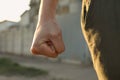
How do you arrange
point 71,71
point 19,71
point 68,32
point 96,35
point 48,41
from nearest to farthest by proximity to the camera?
point 96,35
point 48,41
point 71,71
point 19,71
point 68,32

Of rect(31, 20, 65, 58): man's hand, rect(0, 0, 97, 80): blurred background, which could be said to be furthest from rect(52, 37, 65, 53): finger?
rect(0, 0, 97, 80): blurred background

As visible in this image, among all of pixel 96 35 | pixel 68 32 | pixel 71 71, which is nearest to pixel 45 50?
pixel 96 35

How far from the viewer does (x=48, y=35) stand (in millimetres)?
1535

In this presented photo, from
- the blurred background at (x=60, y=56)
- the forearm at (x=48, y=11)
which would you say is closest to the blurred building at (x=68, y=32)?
the blurred background at (x=60, y=56)

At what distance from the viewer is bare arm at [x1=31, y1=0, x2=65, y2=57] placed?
151cm

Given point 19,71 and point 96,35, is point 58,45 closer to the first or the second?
point 96,35

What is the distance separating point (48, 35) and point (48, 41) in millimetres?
21

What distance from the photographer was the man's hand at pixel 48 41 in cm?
151

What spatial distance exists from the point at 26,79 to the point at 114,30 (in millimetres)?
7719

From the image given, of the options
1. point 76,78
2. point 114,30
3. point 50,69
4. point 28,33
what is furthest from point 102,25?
point 28,33

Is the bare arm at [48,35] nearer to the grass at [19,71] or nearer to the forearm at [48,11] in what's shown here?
the forearm at [48,11]

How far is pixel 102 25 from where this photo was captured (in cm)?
141

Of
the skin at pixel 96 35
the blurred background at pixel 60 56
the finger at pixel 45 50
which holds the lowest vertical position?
the blurred background at pixel 60 56

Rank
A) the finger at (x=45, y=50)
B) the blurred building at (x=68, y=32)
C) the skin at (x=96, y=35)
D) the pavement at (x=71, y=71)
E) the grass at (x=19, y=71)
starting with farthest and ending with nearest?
the blurred building at (x=68, y=32) < the grass at (x=19, y=71) < the pavement at (x=71, y=71) < the finger at (x=45, y=50) < the skin at (x=96, y=35)
